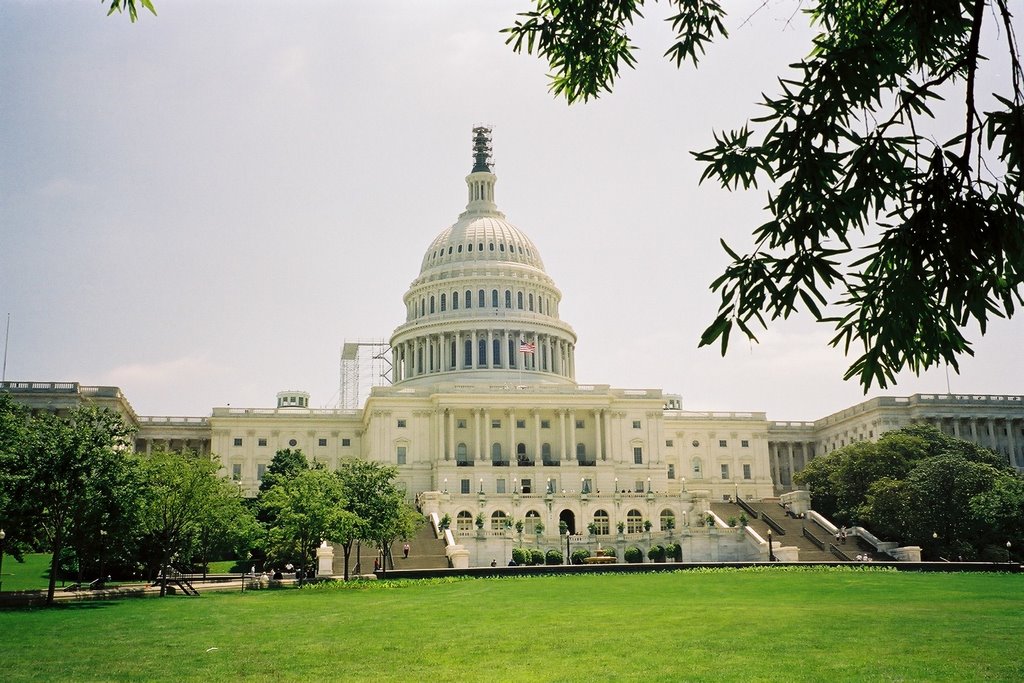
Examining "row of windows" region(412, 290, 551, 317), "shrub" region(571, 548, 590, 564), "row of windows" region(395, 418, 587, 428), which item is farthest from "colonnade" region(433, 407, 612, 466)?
"shrub" region(571, 548, 590, 564)

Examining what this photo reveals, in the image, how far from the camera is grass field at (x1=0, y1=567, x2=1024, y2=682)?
18750 millimetres

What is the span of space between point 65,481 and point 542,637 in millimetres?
23815

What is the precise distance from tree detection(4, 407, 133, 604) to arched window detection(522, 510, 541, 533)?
5775 cm

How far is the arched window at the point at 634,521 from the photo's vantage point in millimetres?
99438

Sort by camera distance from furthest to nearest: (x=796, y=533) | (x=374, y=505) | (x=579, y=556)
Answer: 1. (x=796, y=533)
2. (x=579, y=556)
3. (x=374, y=505)

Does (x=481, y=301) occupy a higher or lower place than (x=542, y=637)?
higher

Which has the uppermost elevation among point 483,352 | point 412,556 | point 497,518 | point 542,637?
point 483,352

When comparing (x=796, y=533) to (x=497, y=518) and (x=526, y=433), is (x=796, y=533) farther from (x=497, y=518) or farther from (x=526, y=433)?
(x=526, y=433)

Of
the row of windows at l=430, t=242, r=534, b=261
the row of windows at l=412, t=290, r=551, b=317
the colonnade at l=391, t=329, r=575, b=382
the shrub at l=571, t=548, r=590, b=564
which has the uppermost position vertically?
the row of windows at l=430, t=242, r=534, b=261

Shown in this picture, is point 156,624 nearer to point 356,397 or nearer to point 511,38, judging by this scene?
point 511,38

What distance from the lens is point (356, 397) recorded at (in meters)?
176

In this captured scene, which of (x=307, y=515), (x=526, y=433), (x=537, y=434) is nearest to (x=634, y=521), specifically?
(x=537, y=434)

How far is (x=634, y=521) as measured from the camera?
330 ft

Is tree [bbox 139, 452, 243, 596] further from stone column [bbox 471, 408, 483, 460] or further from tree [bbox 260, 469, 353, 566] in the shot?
stone column [bbox 471, 408, 483, 460]
